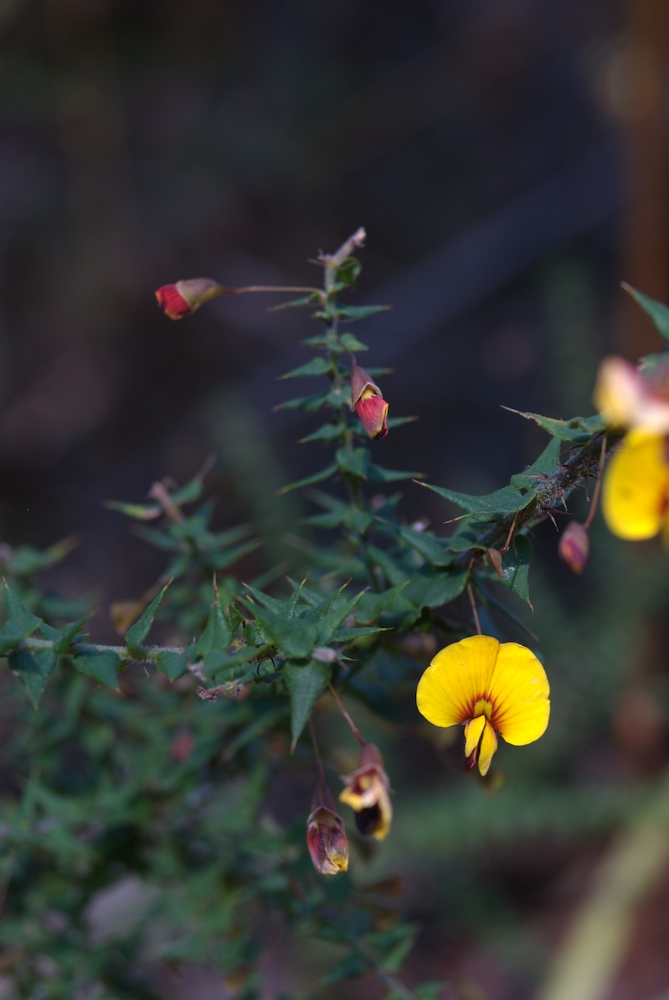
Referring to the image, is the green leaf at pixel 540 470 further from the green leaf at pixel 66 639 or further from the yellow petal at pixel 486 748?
the green leaf at pixel 66 639

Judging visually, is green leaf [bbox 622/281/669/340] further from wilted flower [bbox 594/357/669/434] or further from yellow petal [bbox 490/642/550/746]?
yellow petal [bbox 490/642/550/746]

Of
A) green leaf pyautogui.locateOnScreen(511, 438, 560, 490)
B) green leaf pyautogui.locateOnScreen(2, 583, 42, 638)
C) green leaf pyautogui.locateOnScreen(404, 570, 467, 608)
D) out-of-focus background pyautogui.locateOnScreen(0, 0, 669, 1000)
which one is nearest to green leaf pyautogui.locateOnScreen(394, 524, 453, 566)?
green leaf pyautogui.locateOnScreen(404, 570, 467, 608)

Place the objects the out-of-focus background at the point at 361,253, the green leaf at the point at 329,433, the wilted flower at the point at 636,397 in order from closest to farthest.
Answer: the wilted flower at the point at 636,397 < the green leaf at the point at 329,433 < the out-of-focus background at the point at 361,253

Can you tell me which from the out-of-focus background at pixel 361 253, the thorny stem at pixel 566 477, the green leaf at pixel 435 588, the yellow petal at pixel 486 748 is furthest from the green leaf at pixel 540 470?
the out-of-focus background at pixel 361 253

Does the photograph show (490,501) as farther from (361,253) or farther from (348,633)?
(361,253)

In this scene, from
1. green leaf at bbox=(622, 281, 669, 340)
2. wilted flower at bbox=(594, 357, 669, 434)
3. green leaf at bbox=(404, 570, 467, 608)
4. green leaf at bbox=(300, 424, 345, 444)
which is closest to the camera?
wilted flower at bbox=(594, 357, 669, 434)

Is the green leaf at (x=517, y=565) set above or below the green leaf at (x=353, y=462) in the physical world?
below

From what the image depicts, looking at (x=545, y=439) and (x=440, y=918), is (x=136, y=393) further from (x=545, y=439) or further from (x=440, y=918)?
(x=440, y=918)
